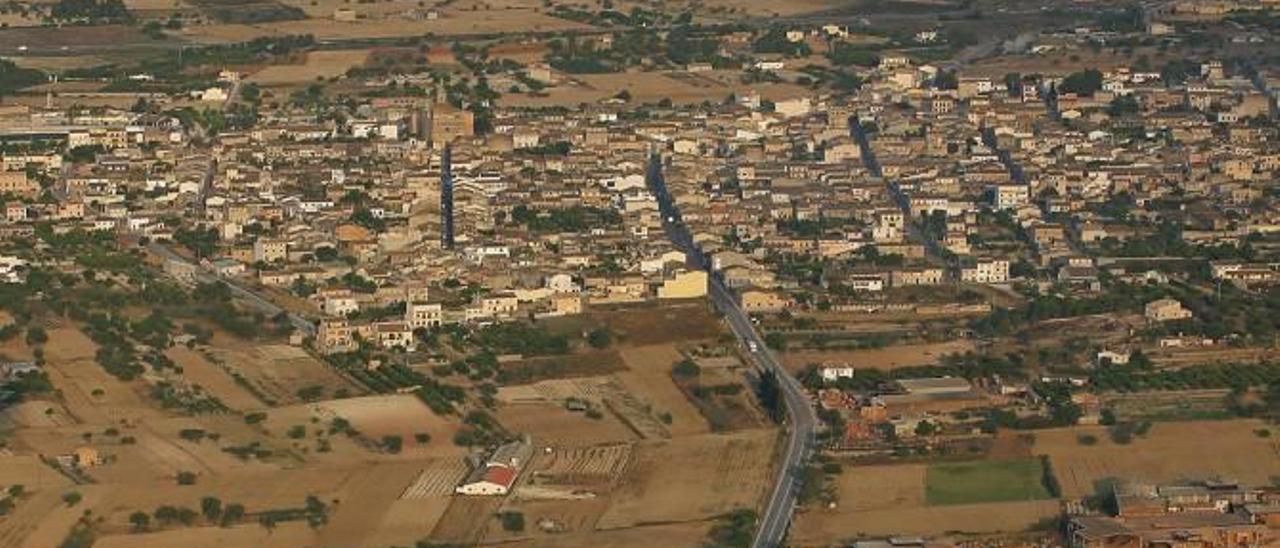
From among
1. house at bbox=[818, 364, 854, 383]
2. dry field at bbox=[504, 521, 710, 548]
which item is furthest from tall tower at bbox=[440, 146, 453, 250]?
dry field at bbox=[504, 521, 710, 548]

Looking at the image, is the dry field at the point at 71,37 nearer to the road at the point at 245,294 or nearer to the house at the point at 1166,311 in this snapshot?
the road at the point at 245,294

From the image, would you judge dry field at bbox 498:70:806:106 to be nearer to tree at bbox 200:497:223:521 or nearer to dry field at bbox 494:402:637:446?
dry field at bbox 494:402:637:446

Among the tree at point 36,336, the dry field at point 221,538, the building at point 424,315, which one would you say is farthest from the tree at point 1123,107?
the dry field at point 221,538

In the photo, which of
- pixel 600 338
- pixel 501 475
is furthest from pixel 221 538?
pixel 600 338

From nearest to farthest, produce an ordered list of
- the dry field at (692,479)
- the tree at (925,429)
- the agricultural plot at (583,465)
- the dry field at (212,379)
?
1. the dry field at (692,479)
2. the agricultural plot at (583,465)
3. the tree at (925,429)
4. the dry field at (212,379)

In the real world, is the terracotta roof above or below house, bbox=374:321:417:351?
above

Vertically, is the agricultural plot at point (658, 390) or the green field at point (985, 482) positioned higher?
the green field at point (985, 482)

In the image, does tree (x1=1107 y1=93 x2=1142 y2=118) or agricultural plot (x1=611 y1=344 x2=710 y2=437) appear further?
tree (x1=1107 y1=93 x2=1142 y2=118)
